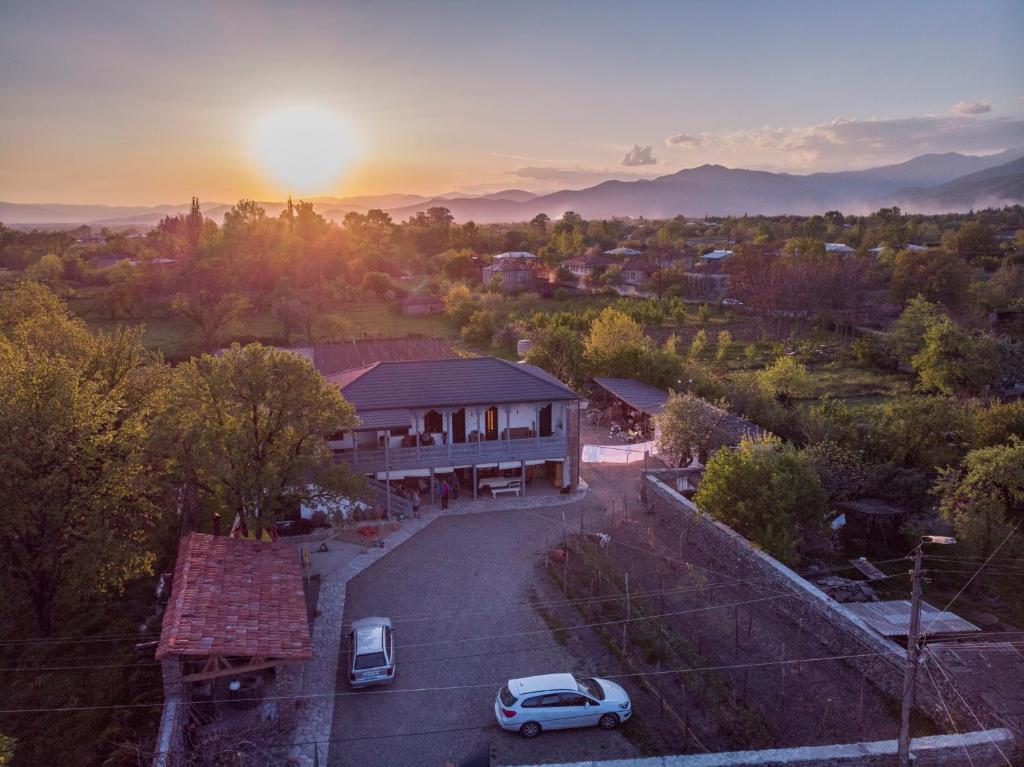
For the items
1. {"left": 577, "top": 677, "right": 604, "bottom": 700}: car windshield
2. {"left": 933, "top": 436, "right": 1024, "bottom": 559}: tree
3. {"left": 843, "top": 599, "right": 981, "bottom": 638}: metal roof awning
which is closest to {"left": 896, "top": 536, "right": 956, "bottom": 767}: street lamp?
{"left": 843, "top": 599, "right": 981, "bottom": 638}: metal roof awning

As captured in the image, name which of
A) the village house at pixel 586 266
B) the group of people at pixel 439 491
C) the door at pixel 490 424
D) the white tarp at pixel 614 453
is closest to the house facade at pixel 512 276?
the village house at pixel 586 266

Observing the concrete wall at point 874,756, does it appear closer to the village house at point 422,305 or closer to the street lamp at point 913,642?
the street lamp at point 913,642

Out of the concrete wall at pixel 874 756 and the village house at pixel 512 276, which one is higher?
the village house at pixel 512 276

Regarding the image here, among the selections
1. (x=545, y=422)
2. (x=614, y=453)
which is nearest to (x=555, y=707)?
(x=545, y=422)

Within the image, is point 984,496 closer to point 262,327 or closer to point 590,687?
point 590,687

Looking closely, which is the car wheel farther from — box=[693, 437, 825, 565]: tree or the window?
the window
